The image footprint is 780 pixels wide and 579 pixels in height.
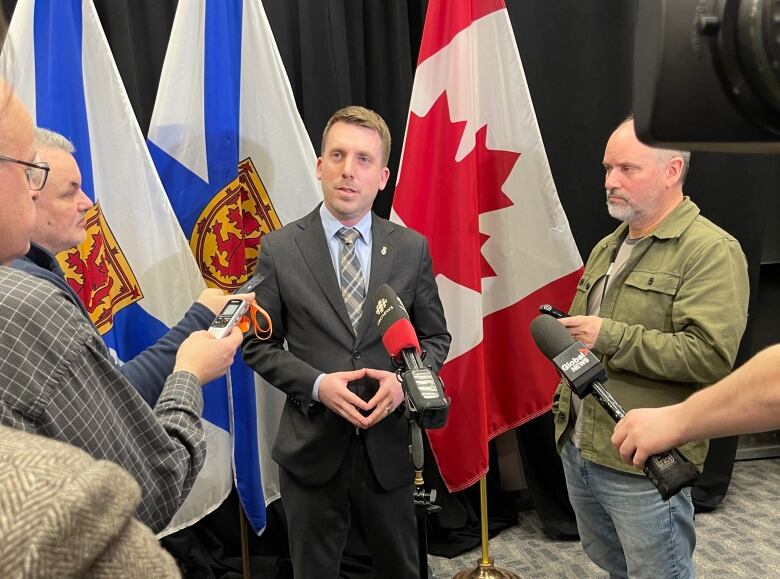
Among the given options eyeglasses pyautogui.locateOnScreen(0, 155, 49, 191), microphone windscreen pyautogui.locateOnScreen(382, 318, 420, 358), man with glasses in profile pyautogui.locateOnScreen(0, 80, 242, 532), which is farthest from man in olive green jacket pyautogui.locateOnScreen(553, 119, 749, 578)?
eyeglasses pyautogui.locateOnScreen(0, 155, 49, 191)

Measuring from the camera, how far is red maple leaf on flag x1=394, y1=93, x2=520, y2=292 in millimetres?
2512

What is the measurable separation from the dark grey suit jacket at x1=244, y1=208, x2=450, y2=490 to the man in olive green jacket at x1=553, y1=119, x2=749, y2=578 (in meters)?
0.50

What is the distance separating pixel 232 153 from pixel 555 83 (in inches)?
59.1

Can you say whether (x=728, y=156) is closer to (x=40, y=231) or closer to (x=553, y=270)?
(x=553, y=270)

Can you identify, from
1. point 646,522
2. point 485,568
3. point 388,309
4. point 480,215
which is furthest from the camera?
point 485,568

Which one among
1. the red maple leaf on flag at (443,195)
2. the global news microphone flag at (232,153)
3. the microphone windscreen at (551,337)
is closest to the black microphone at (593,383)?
the microphone windscreen at (551,337)

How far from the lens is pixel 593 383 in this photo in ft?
4.55

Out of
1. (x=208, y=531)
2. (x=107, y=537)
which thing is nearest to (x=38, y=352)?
(x=107, y=537)

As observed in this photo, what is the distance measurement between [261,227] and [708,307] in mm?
1481

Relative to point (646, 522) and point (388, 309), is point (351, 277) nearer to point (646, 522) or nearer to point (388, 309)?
point (388, 309)

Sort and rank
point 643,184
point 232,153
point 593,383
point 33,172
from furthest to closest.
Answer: point 232,153 < point 643,184 < point 593,383 < point 33,172

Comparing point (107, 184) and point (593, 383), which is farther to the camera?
point (107, 184)

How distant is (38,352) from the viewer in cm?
84

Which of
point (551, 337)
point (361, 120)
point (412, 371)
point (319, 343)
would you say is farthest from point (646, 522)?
point (361, 120)
